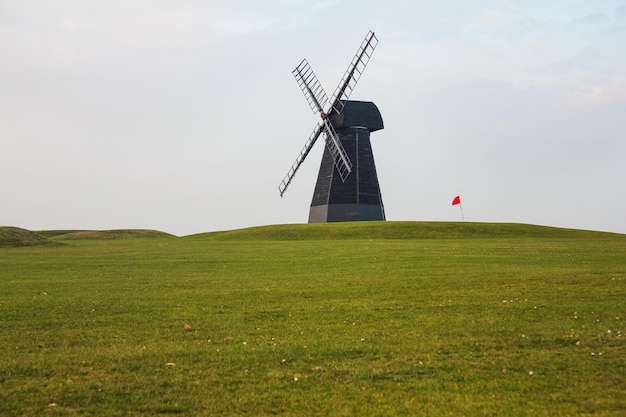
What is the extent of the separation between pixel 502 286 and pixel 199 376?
1255cm

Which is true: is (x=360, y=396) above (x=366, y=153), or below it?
below

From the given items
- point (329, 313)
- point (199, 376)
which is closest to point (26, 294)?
point (329, 313)

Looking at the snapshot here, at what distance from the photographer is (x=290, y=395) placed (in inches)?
361

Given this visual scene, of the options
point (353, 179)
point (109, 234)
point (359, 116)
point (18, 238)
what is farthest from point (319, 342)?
point (109, 234)

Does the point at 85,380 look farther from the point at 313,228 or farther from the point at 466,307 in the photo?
the point at 313,228

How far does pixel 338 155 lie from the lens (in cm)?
6744

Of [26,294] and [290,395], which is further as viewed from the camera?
[26,294]

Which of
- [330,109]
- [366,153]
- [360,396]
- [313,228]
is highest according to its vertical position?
[330,109]

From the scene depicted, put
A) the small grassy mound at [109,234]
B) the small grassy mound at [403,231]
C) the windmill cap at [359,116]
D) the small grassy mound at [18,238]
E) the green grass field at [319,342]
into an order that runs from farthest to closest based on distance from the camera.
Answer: the windmill cap at [359,116] → the small grassy mound at [109,234] → the small grassy mound at [403,231] → the small grassy mound at [18,238] → the green grass field at [319,342]

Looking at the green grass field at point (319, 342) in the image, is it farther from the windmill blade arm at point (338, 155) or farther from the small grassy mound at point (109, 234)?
the small grassy mound at point (109, 234)

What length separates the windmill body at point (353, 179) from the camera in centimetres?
6794

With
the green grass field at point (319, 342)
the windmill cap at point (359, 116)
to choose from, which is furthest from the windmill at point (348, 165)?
the green grass field at point (319, 342)

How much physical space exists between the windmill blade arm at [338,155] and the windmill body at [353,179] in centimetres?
62

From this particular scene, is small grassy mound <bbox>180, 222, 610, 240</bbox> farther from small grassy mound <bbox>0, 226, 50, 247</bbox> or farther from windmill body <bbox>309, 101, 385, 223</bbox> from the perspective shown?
small grassy mound <bbox>0, 226, 50, 247</bbox>
